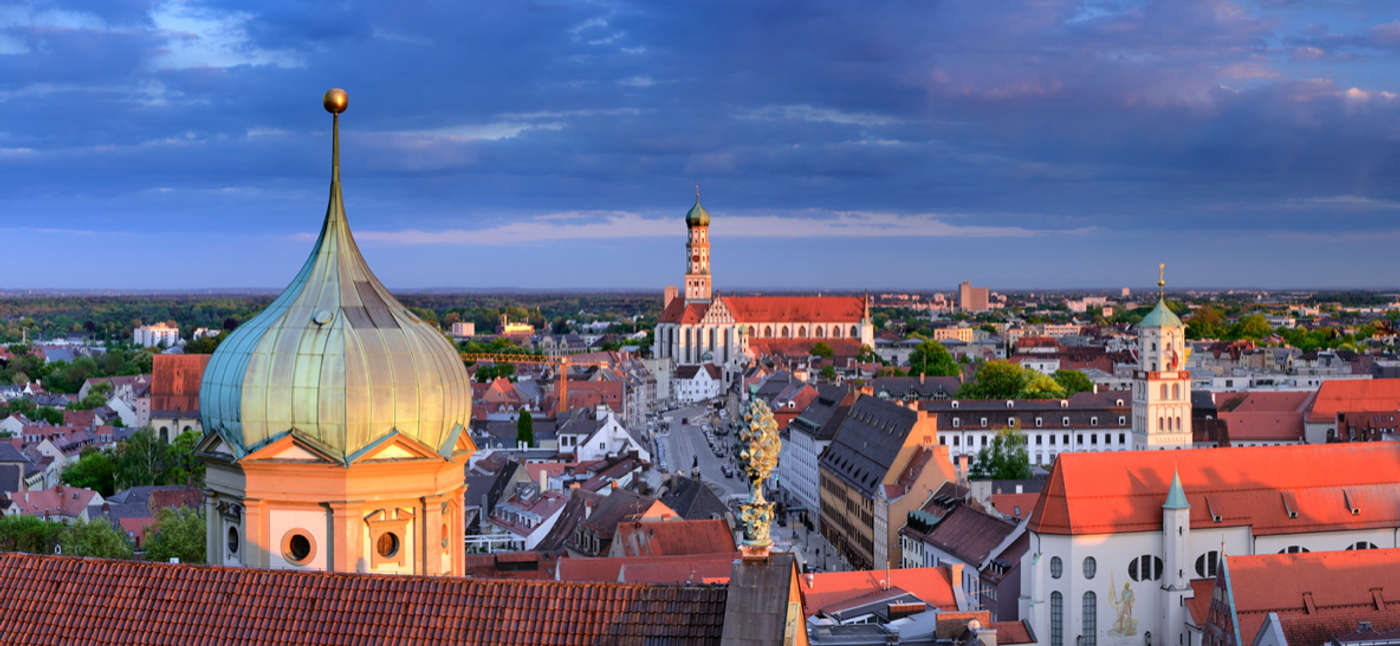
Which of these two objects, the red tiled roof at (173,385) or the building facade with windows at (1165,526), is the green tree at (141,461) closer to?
the red tiled roof at (173,385)

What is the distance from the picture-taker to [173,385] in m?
117

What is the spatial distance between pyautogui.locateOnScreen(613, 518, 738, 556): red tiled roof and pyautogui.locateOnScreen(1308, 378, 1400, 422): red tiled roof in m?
67.4

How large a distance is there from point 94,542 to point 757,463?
48427mm

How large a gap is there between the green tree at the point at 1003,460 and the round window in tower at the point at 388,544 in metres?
66.9

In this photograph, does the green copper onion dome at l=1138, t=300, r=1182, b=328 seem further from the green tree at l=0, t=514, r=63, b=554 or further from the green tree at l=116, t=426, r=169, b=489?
the green tree at l=0, t=514, r=63, b=554

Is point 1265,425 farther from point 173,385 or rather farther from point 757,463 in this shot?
point 757,463

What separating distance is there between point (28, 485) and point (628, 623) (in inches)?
3278

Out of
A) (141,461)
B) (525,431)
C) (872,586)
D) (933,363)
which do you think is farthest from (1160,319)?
(933,363)

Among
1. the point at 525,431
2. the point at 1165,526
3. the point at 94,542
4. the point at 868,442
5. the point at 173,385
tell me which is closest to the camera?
the point at 1165,526

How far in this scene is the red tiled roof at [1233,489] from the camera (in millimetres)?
52969

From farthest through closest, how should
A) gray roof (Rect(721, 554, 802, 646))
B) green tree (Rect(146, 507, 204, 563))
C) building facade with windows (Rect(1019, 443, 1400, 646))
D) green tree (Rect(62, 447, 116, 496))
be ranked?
1. green tree (Rect(62, 447, 116, 496))
2. green tree (Rect(146, 507, 204, 563))
3. building facade with windows (Rect(1019, 443, 1400, 646))
4. gray roof (Rect(721, 554, 802, 646))

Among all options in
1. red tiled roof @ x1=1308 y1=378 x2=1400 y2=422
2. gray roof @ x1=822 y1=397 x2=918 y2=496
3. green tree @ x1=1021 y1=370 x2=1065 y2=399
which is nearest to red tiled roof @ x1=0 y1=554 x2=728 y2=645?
gray roof @ x1=822 y1=397 x2=918 y2=496

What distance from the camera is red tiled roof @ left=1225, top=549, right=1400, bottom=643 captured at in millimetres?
43625

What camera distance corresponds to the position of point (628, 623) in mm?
14953
